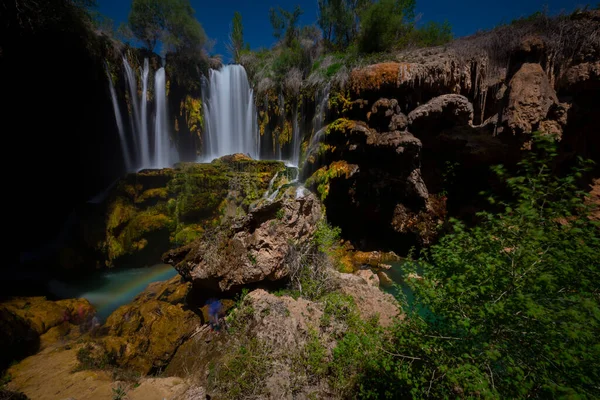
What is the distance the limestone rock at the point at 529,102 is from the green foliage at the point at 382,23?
275 inches

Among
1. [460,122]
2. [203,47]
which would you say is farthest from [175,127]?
[460,122]

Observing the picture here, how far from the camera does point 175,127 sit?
14289mm

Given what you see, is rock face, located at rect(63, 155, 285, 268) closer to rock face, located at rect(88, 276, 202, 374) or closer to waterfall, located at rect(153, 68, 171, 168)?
rock face, located at rect(88, 276, 202, 374)

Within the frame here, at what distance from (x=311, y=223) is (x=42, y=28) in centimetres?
1042

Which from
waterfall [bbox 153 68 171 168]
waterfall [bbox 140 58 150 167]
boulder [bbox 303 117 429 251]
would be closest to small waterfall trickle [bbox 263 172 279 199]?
boulder [bbox 303 117 429 251]

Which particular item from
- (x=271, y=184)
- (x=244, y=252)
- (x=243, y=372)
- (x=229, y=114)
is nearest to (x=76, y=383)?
(x=243, y=372)

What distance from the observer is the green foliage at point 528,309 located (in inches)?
63.7

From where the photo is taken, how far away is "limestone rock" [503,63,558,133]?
691 cm

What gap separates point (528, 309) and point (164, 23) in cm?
2085

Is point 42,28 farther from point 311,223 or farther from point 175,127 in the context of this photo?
point 311,223

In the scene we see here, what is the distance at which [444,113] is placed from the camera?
8562 millimetres

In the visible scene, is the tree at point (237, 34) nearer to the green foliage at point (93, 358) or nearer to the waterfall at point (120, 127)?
the waterfall at point (120, 127)

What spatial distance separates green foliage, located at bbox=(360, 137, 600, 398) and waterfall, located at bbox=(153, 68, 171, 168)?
621 inches

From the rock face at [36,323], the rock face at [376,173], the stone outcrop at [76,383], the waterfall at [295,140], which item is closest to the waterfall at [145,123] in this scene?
the waterfall at [295,140]
